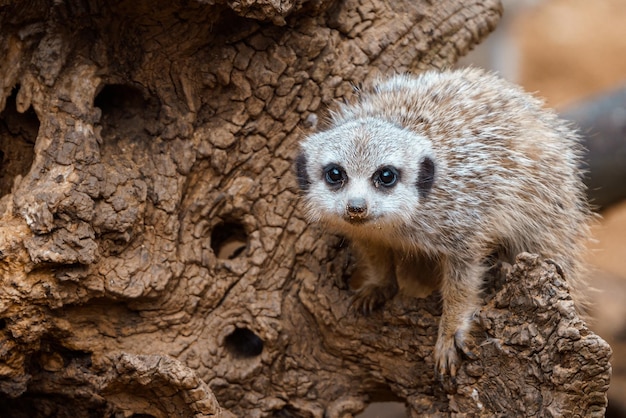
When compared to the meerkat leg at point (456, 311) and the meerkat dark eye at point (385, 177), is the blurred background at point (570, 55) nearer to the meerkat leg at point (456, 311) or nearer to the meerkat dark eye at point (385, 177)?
the meerkat leg at point (456, 311)

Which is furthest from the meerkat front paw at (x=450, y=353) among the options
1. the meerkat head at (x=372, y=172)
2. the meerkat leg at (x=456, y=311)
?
the meerkat head at (x=372, y=172)

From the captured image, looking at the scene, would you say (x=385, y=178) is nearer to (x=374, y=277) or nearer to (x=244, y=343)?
(x=374, y=277)

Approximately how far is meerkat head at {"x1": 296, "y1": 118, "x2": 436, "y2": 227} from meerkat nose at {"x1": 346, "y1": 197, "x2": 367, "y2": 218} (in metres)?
0.06

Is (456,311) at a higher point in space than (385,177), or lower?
lower

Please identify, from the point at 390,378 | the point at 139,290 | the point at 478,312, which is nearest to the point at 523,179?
the point at 478,312

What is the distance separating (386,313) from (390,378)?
0.34 metres

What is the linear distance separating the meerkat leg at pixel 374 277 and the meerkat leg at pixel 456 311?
0.38 m

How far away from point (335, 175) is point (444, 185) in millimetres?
540

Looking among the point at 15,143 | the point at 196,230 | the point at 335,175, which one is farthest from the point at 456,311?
the point at 15,143

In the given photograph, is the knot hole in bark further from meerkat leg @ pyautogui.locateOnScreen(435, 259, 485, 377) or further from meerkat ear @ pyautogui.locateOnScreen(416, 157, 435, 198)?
meerkat leg @ pyautogui.locateOnScreen(435, 259, 485, 377)

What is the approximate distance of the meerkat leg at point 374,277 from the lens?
437 cm

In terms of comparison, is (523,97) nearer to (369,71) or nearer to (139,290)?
(369,71)

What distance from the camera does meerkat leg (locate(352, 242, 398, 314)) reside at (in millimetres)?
4367

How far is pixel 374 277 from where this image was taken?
4500mm
